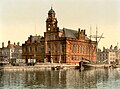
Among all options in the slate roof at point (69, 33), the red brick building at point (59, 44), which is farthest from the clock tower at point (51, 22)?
the slate roof at point (69, 33)

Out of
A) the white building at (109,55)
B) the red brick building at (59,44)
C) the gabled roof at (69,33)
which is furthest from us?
the white building at (109,55)

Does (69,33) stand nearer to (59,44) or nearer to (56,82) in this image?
(59,44)

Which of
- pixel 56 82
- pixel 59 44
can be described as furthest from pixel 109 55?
pixel 56 82

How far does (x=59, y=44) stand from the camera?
74.7 metres

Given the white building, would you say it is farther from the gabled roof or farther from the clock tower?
the clock tower

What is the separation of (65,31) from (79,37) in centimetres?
450

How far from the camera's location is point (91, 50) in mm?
84938

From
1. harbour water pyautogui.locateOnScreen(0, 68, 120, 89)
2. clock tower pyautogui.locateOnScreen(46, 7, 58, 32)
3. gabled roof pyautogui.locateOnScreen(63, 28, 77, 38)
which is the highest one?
clock tower pyautogui.locateOnScreen(46, 7, 58, 32)

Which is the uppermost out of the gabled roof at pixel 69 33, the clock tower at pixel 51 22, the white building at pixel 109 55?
the clock tower at pixel 51 22

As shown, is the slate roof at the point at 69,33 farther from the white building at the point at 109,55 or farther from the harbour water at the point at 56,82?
the harbour water at the point at 56,82

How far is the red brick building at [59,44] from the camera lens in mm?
74000

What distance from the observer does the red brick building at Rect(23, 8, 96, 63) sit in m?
74.0

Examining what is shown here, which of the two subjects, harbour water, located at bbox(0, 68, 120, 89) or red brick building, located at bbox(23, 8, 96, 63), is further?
red brick building, located at bbox(23, 8, 96, 63)

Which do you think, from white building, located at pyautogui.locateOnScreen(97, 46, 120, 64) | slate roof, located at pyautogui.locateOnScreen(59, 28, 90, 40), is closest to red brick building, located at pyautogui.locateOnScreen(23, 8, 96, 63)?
slate roof, located at pyautogui.locateOnScreen(59, 28, 90, 40)
